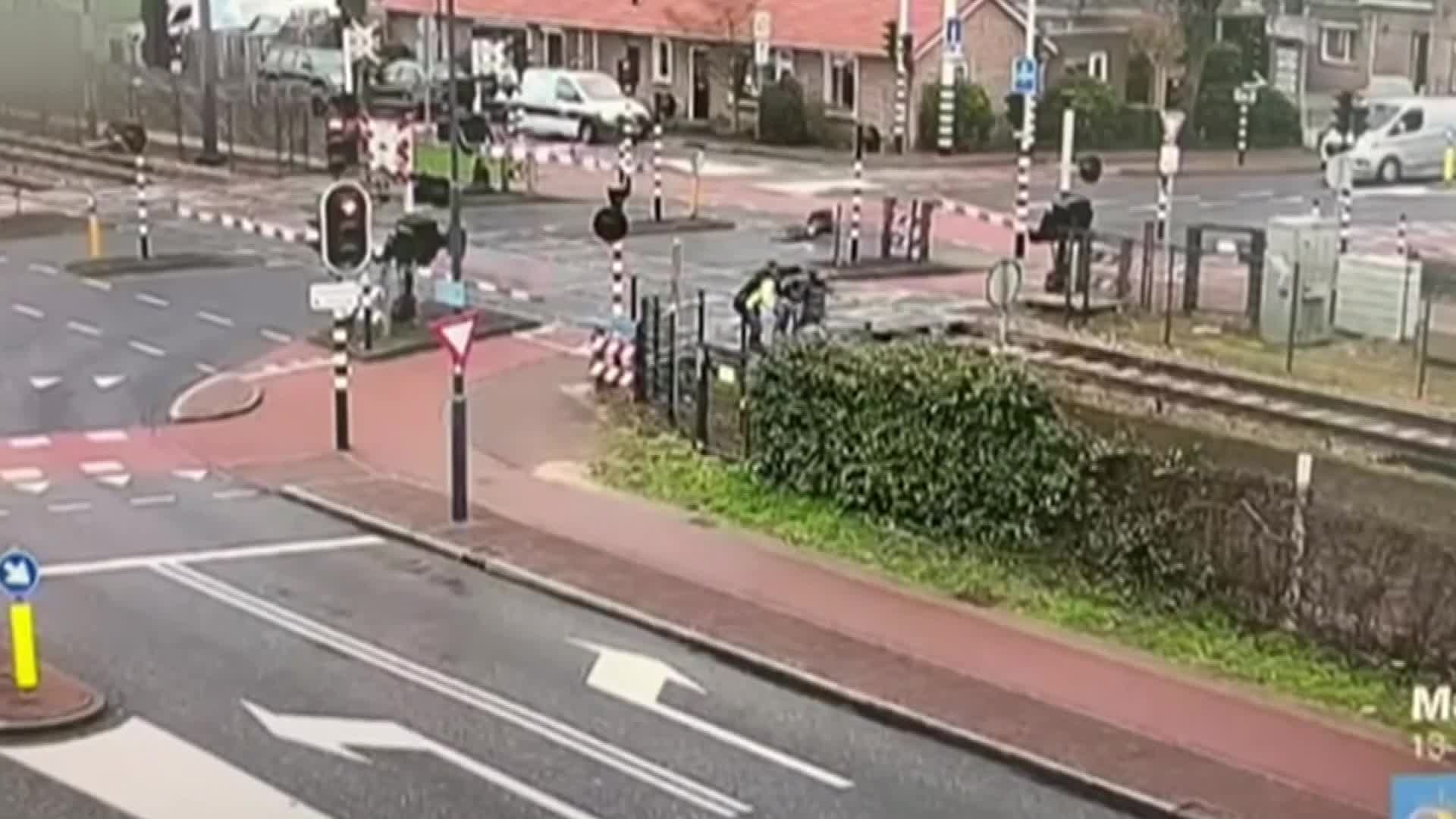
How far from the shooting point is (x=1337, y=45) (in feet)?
244

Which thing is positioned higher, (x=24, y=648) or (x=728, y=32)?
(x=728, y=32)

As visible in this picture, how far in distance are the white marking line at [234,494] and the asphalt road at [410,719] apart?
7.95ft

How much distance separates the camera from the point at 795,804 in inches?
606

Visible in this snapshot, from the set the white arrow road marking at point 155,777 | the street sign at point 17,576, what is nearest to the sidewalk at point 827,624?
the white arrow road marking at point 155,777

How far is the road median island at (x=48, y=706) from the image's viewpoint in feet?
53.9

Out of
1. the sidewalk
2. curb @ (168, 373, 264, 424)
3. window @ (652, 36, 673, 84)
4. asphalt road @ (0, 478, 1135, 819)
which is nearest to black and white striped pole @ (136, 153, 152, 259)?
curb @ (168, 373, 264, 424)

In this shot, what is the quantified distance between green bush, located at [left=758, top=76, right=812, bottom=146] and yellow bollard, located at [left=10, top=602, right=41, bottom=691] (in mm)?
46474

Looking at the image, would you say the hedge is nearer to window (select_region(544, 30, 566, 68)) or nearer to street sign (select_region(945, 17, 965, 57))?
street sign (select_region(945, 17, 965, 57))

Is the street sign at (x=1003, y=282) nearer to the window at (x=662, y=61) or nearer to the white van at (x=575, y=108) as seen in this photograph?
the white van at (x=575, y=108)

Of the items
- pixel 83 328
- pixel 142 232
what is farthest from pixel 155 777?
pixel 142 232

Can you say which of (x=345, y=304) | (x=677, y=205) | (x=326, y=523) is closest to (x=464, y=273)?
(x=677, y=205)

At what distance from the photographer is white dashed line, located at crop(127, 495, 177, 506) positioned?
2364cm

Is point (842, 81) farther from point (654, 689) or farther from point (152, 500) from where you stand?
point (654, 689)

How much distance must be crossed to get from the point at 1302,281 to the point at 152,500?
50.2 ft
